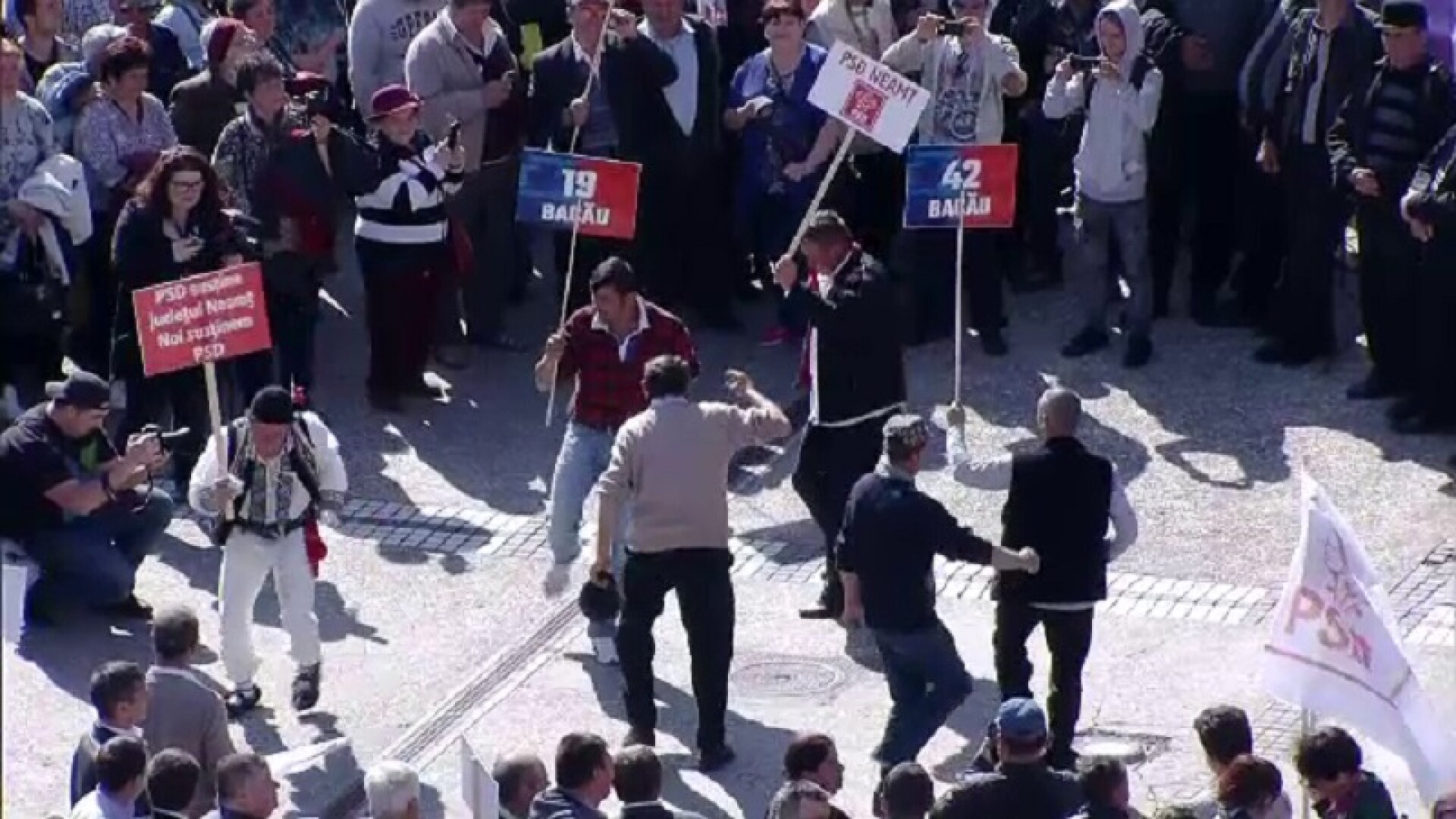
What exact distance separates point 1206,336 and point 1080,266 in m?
0.79

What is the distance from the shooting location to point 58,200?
17.5 meters

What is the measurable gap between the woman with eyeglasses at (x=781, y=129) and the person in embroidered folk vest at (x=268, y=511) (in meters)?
4.51

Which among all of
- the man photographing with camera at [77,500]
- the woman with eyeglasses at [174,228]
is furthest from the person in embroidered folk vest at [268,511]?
the woman with eyeglasses at [174,228]

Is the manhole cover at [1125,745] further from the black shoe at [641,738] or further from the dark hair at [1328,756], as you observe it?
the dark hair at [1328,756]

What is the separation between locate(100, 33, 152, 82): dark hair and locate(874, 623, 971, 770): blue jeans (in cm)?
573

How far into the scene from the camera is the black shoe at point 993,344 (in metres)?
18.8

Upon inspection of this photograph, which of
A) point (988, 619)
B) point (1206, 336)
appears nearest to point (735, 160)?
point (1206, 336)

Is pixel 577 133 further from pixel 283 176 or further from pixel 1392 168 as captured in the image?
pixel 1392 168

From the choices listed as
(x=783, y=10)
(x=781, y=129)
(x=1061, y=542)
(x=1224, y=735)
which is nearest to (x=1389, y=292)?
(x=781, y=129)

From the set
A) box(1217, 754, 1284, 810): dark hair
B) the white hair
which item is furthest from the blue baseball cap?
the white hair

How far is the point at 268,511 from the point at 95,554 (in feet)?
4.59

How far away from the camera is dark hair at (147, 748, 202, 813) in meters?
11.7

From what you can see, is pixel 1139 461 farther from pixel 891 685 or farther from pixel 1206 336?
pixel 891 685

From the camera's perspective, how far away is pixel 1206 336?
19.0 meters
